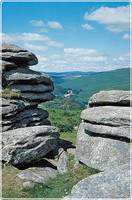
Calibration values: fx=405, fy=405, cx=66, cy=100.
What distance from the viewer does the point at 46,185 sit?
2416cm

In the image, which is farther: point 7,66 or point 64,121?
point 64,121

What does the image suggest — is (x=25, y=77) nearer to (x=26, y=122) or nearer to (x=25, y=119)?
(x=25, y=119)

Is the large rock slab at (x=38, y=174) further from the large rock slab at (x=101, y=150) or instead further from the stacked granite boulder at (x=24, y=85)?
the stacked granite boulder at (x=24, y=85)

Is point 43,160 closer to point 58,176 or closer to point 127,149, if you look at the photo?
point 58,176

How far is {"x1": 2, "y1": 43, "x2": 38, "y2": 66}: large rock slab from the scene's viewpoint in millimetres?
32375

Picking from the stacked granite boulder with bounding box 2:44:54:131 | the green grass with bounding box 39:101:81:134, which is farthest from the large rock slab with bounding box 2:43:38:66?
the green grass with bounding box 39:101:81:134

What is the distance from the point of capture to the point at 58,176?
2623 cm

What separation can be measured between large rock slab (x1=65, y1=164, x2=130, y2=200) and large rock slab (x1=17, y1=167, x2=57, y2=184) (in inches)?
442

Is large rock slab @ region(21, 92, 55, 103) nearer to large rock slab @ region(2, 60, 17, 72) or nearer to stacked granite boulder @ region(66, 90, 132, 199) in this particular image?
large rock slab @ region(2, 60, 17, 72)

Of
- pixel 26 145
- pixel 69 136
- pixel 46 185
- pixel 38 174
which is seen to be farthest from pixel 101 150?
pixel 69 136

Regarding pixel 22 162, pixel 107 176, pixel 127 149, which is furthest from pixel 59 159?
pixel 107 176

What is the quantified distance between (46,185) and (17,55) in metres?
12.4

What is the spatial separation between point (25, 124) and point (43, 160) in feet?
13.3

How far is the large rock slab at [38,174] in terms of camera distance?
2467 cm
